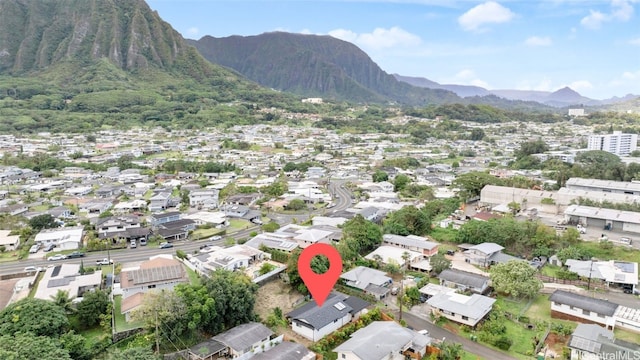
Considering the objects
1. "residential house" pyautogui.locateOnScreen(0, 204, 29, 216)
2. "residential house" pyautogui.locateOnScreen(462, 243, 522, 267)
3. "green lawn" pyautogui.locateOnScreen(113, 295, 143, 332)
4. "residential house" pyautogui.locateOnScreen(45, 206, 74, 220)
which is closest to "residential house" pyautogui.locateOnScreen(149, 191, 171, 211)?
"residential house" pyautogui.locateOnScreen(45, 206, 74, 220)

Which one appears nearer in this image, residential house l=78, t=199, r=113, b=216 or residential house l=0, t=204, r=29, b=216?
residential house l=0, t=204, r=29, b=216

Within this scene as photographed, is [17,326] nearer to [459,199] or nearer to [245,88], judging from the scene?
[459,199]

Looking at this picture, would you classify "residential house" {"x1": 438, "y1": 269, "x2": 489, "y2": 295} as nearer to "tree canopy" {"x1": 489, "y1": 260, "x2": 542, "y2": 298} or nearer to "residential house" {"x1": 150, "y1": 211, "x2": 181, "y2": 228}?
"tree canopy" {"x1": 489, "y1": 260, "x2": 542, "y2": 298}

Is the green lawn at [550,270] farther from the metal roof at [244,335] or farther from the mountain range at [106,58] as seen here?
the mountain range at [106,58]

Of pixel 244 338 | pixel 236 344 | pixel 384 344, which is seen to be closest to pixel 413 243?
pixel 384 344

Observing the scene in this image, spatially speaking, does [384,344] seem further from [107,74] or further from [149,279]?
[107,74]

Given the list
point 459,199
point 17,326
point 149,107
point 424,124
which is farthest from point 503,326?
point 149,107
